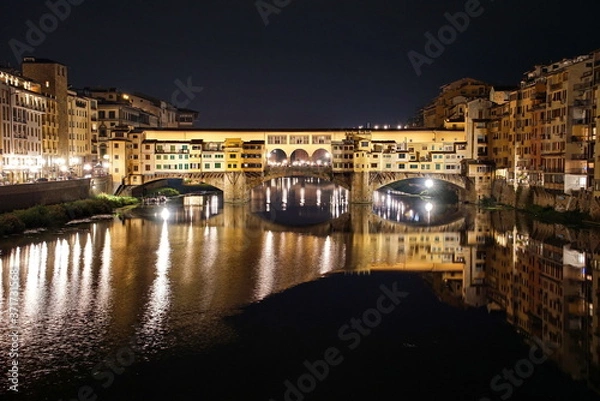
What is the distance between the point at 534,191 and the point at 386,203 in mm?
13521

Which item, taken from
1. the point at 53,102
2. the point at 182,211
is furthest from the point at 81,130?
the point at 182,211

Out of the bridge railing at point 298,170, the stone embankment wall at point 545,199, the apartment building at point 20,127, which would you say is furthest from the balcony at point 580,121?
the apartment building at point 20,127

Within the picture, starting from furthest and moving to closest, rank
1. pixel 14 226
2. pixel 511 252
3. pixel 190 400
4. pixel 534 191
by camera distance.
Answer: pixel 534 191 → pixel 14 226 → pixel 511 252 → pixel 190 400

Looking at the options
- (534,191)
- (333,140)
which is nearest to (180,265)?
(534,191)

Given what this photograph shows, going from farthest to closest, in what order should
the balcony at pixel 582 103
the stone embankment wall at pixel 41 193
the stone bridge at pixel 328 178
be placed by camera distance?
the stone bridge at pixel 328 178 → the balcony at pixel 582 103 → the stone embankment wall at pixel 41 193

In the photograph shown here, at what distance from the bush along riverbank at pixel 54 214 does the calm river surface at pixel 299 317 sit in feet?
4.97

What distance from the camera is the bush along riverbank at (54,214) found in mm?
28672

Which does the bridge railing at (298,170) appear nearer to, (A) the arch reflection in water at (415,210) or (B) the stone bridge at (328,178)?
(B) the stone bridge at (328,178)

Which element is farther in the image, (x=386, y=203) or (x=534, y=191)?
(x=386, y=203)

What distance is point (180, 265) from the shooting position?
73.0 ft

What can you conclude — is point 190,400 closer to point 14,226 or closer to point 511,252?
point 511,252

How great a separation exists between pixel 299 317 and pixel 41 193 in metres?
22.8

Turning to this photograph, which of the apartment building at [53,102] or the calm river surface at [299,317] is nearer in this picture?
the calm river surface at [299,317]

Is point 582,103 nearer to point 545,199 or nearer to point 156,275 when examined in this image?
point 545,199
